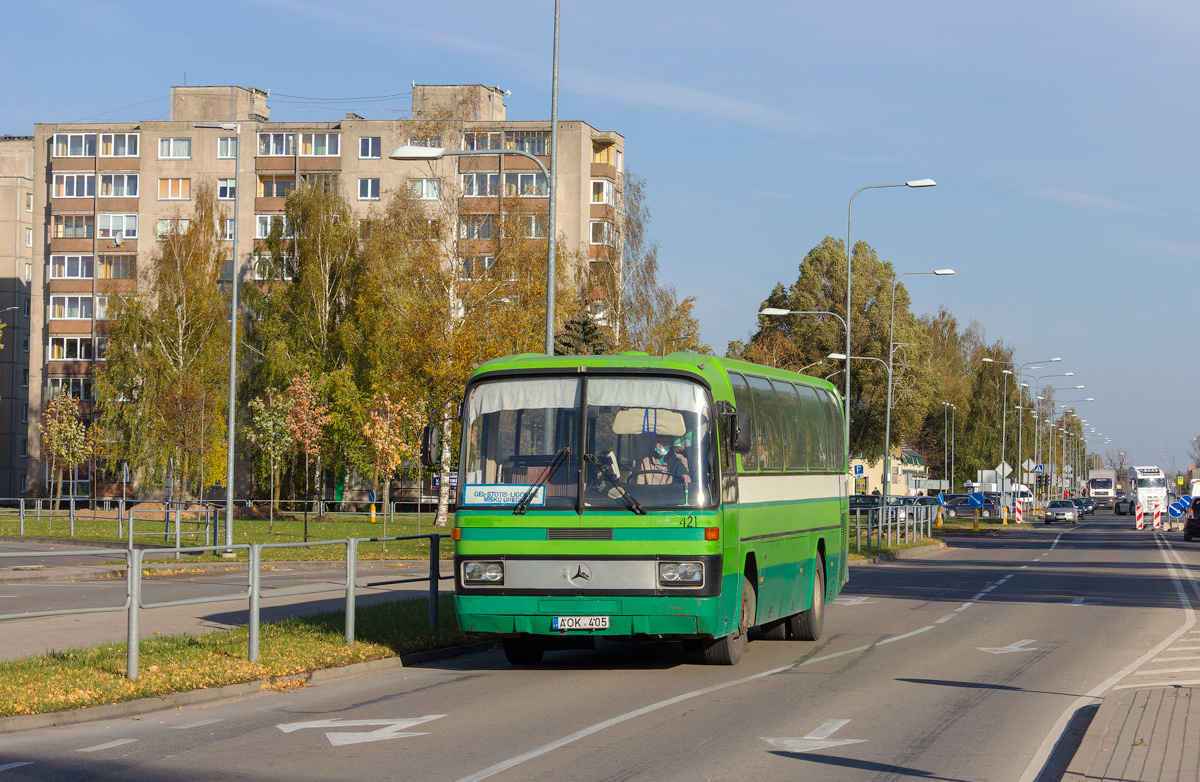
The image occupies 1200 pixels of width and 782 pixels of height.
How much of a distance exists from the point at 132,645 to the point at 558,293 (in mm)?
41394

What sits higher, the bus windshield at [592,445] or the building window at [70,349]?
the building window at [70,349]

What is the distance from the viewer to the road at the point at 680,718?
873cm

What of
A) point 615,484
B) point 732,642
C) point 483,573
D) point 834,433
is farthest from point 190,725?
point 834,433

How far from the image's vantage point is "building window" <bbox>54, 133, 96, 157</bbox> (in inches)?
3492

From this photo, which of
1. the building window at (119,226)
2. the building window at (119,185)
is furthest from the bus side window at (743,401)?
the building window at (119,185)

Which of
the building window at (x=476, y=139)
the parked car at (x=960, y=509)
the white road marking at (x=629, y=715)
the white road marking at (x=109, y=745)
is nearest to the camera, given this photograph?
the white road marking at (x=629, y=715)

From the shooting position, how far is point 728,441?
13.6 meters

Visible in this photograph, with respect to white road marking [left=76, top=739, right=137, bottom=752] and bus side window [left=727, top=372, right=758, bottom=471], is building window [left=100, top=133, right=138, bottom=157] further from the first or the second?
white road marking [left=76, top=739, right=137, bottom=752]

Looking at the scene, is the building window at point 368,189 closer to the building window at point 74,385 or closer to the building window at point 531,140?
the building window at point 531,140

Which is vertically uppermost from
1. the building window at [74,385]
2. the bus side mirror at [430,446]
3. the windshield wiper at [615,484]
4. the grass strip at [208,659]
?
the building window at [74,385]

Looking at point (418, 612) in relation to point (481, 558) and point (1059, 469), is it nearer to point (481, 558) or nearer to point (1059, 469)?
point (481, 558)

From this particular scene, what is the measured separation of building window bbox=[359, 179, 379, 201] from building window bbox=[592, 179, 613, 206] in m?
13.8

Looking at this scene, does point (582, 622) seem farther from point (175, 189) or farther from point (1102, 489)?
point (1102, 489)

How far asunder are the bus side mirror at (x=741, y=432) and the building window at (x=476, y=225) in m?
40.0
